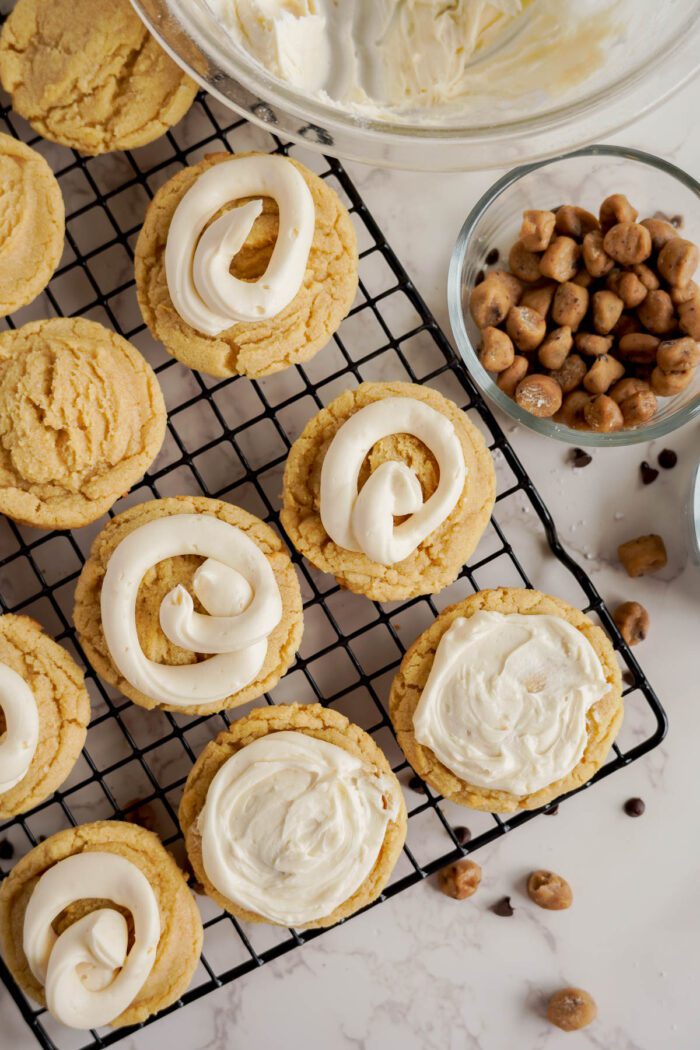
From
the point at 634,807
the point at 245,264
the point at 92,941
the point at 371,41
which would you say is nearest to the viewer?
the point at 371,41

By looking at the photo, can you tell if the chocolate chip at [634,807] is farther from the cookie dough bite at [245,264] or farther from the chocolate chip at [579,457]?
the cookie dough bite at [245,264]

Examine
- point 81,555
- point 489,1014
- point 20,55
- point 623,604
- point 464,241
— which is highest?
point 20,55

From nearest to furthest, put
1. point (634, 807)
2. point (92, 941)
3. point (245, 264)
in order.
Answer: point (92, 941) < point (245, 264) < point (634, 807)

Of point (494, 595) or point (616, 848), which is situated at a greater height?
point (494, 595)

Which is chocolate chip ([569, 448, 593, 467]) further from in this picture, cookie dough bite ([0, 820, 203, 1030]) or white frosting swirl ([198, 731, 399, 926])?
cookie dough bite ([0, 820, 203, 1030])

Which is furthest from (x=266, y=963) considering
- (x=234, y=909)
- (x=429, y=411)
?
(x=429, y=411)

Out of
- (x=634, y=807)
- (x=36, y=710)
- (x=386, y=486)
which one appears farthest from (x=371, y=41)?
(x=634, y=807)

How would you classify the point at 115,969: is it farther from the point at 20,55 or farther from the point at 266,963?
the point at 20,55

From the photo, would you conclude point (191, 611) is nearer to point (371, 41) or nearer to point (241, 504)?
point (241, 504)
